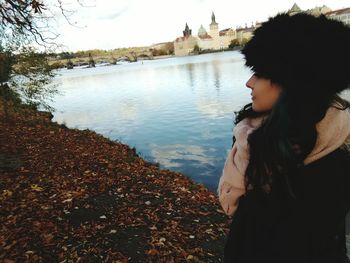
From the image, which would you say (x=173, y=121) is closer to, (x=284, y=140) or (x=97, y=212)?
(x=97, y=212)

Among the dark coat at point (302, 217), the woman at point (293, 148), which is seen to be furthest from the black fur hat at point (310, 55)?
Result: the dark coat at point (302, 217)

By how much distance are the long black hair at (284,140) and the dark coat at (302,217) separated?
0.07m

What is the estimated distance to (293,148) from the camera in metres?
1.49

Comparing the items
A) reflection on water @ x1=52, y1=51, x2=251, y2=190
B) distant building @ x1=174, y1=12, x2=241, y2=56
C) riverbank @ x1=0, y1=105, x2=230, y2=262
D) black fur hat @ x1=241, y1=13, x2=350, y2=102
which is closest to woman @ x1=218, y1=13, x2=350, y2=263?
black fur hat @ x1=241, y1=13, x2=350, y2=102

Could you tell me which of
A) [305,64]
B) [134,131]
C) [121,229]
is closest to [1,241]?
[121,229]

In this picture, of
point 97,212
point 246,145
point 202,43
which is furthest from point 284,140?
point 202,43

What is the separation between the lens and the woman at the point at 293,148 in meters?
1.49

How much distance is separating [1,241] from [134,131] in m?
14.8

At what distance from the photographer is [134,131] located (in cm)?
1931

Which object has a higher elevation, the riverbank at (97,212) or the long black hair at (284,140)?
the long black hair at (284,140)

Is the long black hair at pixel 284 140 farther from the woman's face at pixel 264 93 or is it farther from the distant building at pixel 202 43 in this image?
the distant building at pixel 202 43

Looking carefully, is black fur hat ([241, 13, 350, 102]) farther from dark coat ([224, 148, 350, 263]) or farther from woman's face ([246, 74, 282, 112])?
dark coat ([224, 148, 350, 263])

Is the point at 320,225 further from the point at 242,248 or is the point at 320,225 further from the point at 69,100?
the point at 69,100

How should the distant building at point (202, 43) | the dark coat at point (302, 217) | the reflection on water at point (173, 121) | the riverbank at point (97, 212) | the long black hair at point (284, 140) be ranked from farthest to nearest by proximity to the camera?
the distant building at point (202, 43) → the reflection on water at point (173, 121) → the riverbank at point (97, 212) → the dark coat at point (302, 217) → the long black hair at point (284, 140)
